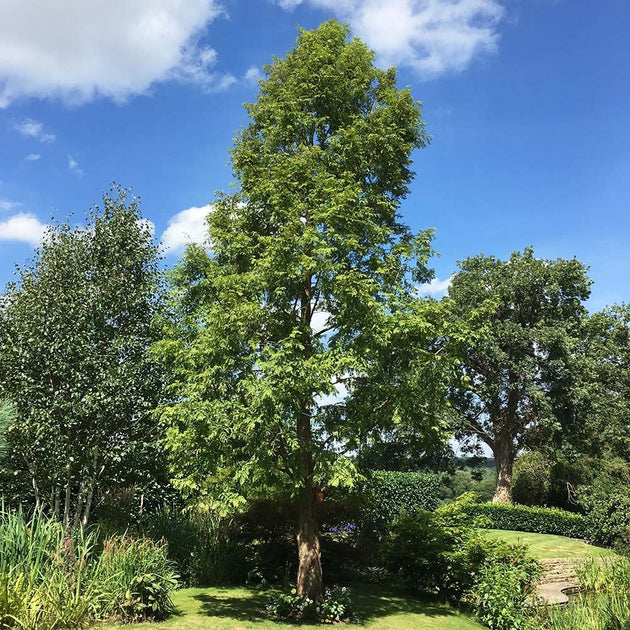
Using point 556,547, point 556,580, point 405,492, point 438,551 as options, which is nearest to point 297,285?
point 438,551

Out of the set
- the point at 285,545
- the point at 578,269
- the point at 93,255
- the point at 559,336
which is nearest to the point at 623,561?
the point at 285,545

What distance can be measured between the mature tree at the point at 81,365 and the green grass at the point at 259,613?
3.26 meters

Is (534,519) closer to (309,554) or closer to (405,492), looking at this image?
(405,492)

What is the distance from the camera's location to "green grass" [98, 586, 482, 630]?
24.6ft

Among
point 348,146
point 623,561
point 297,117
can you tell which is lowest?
point 623,561

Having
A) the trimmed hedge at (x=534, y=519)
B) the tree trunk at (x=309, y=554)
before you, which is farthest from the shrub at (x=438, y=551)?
the trimmed hedge at (x=534, y=519)

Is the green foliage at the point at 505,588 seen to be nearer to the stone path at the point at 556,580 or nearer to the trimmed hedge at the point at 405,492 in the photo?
the stone path at the point at 556,580

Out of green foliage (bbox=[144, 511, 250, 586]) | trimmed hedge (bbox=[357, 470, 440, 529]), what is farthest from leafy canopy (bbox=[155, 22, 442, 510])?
trimmed hedge (bbox=[357, 470, 440, 529])

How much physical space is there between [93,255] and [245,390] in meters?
5.82

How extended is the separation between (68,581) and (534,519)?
64.3 feet

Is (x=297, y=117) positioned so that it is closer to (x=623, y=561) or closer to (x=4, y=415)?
(x=4, y=415)

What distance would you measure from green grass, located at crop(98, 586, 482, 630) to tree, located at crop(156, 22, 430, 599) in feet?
3.47

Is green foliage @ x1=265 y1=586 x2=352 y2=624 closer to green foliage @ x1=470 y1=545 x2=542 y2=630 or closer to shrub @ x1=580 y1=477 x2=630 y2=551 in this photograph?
green foliage @ x1=470 y1=545 x2=542 y2=630

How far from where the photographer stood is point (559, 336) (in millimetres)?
22109
